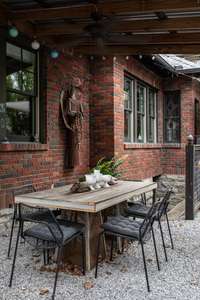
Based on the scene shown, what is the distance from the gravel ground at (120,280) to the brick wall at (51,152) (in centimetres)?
113

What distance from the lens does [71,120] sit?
6.22m

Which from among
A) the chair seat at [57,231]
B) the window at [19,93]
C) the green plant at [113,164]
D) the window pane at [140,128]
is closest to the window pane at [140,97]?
the window pane at [140,128]

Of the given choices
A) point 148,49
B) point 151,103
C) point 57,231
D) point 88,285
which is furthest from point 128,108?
point 88,285

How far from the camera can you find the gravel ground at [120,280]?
281 cm

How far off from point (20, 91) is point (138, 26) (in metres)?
1.98

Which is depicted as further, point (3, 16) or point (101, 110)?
point (101, 110)

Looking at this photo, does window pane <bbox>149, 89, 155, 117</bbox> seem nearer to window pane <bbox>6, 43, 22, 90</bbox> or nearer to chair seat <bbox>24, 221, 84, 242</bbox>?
window pane <bbox>6, 43, 22, 90</bbox>

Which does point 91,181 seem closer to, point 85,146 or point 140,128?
point 85,146

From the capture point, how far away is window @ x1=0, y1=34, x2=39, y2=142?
15.3ft

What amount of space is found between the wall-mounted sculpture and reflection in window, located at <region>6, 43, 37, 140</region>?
78 cm

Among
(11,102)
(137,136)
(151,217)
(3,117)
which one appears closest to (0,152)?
(3,117)

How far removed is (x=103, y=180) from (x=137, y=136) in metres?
4.87

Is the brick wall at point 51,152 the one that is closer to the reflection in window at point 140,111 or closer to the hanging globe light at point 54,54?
the hanging globe light at point 54,54

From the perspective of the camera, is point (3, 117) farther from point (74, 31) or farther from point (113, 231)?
point (113, 231)
